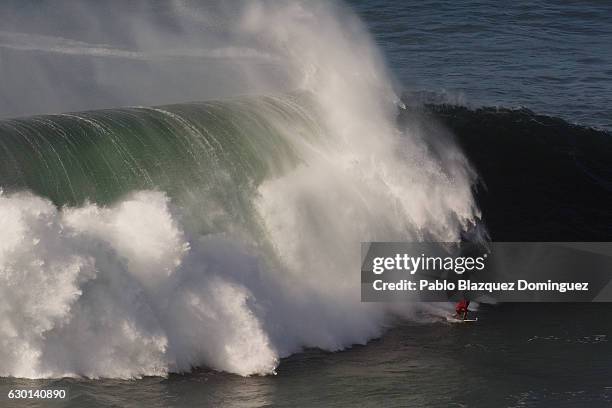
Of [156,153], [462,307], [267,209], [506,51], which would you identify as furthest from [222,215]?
[506,51]

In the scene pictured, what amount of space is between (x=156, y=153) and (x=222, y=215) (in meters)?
1.63

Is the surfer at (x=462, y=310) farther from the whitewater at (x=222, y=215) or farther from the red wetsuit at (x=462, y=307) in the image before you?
the whitewater at (x=222, y=215)

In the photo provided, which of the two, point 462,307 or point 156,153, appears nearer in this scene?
point 156,153

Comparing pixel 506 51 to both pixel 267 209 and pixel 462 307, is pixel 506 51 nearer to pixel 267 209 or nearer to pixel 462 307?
pixel 462 307

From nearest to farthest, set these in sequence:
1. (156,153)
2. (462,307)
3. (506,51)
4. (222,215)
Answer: (222,215)
(156,153)
(462,307)
(506,51)

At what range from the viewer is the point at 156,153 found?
63.5 ft

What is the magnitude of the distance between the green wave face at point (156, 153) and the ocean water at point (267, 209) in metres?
0.05

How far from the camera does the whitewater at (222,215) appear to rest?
1562 cm

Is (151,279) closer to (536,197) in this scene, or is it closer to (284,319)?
(284,319)

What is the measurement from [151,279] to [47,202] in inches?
76.0

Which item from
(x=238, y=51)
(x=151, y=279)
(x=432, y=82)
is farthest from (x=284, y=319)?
(x=432, y=82)

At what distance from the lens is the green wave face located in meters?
17.9

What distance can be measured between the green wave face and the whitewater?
3 centimetres

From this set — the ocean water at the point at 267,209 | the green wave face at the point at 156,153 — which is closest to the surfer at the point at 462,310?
the ocean water at the point at 267,209
